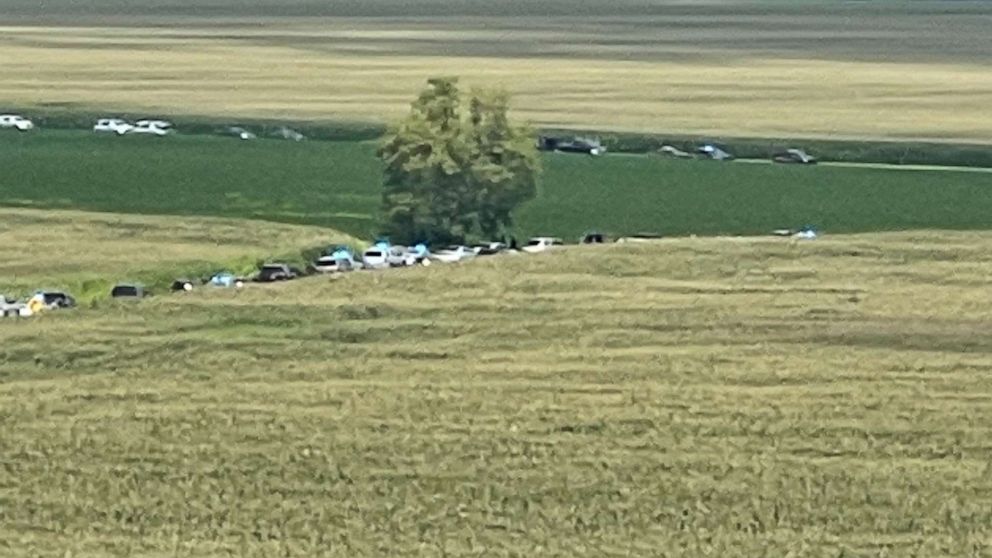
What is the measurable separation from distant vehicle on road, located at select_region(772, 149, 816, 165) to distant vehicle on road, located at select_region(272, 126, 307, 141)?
13356mm

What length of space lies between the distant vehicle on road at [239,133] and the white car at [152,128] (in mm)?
1615

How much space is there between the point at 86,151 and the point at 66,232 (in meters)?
14.6

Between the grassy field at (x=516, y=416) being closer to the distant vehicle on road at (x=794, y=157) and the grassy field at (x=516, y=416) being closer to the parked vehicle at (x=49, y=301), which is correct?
the parked vehicle at (x=49, y=301)

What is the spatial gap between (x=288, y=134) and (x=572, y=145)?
8.51m

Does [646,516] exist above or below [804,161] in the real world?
below

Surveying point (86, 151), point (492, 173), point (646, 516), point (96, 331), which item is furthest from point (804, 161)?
point (646, 516)

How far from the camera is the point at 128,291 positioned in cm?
3662

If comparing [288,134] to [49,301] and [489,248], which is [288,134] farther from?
[49,301]

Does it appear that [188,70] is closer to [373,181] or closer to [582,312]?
[373,181]

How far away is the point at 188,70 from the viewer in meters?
83.6

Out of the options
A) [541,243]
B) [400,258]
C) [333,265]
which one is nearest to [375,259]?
[400,258]

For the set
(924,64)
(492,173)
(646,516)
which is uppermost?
(924,64)

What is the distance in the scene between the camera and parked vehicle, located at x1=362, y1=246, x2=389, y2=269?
40.2 metres

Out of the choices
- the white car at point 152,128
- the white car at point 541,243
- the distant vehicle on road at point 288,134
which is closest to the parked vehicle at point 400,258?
the white car at point 541,243
